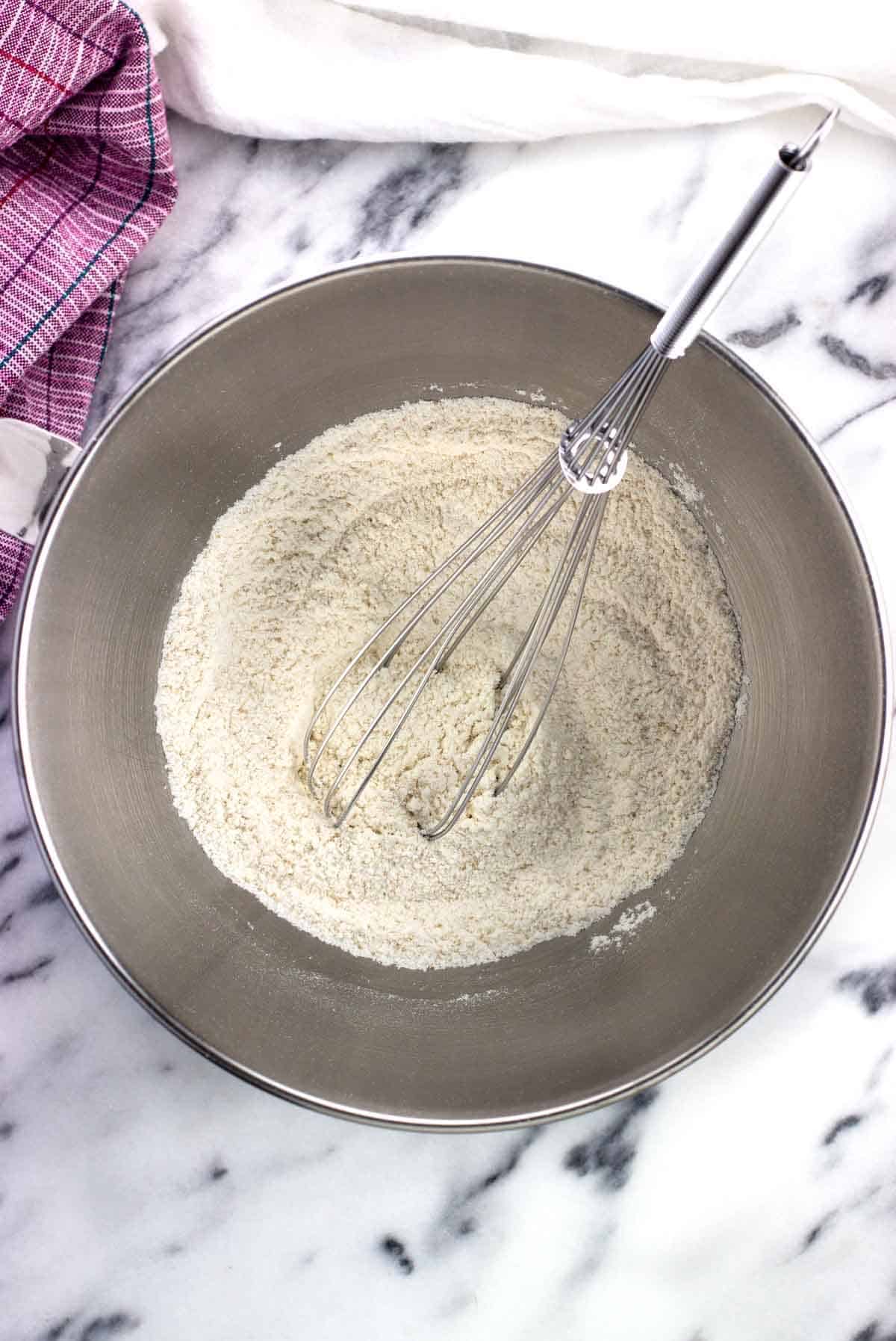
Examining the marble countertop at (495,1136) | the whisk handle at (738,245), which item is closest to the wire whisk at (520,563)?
the whisk handle at (738,245)

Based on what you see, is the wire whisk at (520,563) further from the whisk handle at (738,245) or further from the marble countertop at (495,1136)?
the marble countertop at (495,1136)

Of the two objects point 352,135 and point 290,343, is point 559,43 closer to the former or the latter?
point 352,135

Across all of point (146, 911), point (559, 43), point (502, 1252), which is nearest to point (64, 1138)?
point (146, 911)

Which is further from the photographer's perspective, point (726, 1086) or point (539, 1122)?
point (726, 1086)

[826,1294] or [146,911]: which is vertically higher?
[146,911]

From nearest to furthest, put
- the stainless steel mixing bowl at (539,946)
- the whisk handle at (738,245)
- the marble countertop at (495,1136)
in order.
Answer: the whisk handle at (738,245)
the stainless steel mixing bowl at (539,946)
the marble countertop at (495,1136)

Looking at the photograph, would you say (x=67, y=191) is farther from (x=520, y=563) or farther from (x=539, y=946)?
(x=539, y=946)

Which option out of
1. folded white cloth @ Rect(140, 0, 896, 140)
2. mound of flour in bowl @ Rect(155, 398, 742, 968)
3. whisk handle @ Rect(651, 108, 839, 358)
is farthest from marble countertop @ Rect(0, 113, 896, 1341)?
whisk handle @ Rect(651, 108, 839, 358)
